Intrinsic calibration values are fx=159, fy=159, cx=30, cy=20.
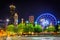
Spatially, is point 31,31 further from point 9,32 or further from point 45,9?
point 45,9

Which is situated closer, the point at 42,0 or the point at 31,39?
the point at 31,39

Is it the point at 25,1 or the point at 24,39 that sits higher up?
the point at 25,1

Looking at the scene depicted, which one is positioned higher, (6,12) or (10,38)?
(6,12)

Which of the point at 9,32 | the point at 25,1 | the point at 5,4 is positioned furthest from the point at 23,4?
the point at 9,32

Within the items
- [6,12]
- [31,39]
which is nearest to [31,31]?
[31,39]

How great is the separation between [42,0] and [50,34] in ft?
25.2

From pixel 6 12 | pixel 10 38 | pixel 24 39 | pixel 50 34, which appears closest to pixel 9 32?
pixel 10 38

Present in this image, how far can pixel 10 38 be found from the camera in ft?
7.93

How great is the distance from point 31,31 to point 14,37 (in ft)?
0.93

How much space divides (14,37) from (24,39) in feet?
0.50

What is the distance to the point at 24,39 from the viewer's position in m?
2.39

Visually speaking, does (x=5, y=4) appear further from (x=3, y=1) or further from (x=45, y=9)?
(x=45, y=9)

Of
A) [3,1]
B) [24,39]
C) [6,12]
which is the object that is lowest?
[24,39]

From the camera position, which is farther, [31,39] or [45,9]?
[45,9]
